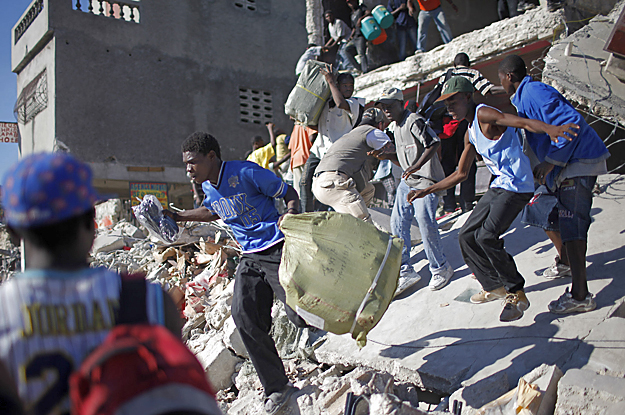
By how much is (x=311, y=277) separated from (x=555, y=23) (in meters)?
6.65

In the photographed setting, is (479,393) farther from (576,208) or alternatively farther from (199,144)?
(199,144)

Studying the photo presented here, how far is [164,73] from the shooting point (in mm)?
13945

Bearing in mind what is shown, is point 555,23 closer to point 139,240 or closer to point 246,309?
point 246,309

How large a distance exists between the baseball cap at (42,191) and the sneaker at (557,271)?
3500 millimetres

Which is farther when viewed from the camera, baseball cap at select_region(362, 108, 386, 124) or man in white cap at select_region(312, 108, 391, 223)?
baseball cap at select_region(362, 108, 386, 124)

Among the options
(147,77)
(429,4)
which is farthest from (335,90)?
(147,77)

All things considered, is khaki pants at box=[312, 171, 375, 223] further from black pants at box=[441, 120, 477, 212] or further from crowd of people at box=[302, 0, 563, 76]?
crowd of people at box=[302, 0, 563, 76]

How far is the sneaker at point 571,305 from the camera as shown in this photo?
2.93 meters

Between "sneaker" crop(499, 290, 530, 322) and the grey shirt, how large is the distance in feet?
4.52

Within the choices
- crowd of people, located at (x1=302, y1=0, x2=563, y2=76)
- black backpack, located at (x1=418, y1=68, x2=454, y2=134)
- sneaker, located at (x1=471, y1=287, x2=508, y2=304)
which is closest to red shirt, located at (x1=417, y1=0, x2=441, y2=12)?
crowd of people, located at (x1=302, y1=0, x2=563, y2=76)

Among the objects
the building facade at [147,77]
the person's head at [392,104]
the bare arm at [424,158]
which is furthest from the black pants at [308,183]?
the building facade at [147,77]

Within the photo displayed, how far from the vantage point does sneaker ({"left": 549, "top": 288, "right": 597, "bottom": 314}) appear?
9.61ft

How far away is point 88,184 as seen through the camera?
3.57 ft

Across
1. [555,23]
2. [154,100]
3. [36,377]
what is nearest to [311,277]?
[36,377]
